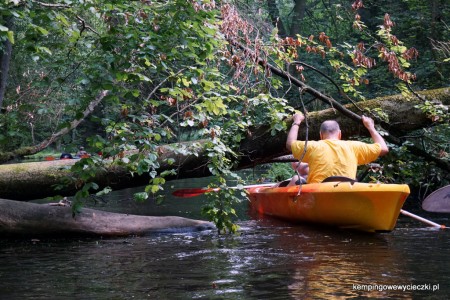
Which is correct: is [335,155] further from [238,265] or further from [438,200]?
[238,265]

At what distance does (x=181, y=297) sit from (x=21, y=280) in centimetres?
151

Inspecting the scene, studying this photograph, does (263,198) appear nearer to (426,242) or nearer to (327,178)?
(327,178)

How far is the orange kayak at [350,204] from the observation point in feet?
21.8

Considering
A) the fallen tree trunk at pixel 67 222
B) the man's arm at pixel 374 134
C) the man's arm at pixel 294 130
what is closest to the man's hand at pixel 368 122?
the man's arm at pixel 374 134

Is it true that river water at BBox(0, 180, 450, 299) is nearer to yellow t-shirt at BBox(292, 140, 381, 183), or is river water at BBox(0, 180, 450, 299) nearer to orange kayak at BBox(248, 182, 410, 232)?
orange kayak at BBox(248, 182, 410, 232)

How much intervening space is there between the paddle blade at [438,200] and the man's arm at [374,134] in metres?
0.73

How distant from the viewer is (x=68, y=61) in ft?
20.4

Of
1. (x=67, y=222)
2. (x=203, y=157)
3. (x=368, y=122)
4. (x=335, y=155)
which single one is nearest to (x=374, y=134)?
(x=368, y=122)

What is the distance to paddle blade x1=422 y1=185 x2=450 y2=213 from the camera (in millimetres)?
7180

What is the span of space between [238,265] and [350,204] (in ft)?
6.58

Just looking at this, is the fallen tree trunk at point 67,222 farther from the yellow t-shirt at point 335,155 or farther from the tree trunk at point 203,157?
the yellow t-shirt at point 335,155

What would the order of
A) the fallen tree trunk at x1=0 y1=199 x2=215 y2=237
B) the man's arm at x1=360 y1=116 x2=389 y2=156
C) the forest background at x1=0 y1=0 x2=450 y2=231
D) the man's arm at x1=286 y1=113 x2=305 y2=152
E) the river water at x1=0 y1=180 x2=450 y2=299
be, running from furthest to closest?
the man's arm at x1=286 y1=113 x2=305 y2=152 < the man's arm at x1=360 y1=116 x2=389 y2=156 < the fallen tree trunk at x1=0 y1=199 x2=215 y2=237 < the forest background at x1=0 y1=0 x2=450 y2=231 < the river water at x1=0 y1=180 x2=450 y2=299

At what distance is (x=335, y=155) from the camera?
7301mm

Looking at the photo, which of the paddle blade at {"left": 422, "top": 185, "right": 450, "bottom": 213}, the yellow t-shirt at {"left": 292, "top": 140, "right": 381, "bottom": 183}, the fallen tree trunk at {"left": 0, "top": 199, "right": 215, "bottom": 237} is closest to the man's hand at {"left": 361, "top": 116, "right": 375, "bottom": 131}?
the yellow t-shirt at {"left": 292, "top": 140, "right": 381, "bottom": 183}
